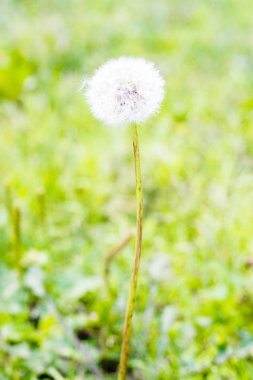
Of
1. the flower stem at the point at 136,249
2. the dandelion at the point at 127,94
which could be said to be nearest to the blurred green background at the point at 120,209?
the flower stem at the point at 136,249

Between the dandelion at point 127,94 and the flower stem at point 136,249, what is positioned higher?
the dandelion at point 127,94

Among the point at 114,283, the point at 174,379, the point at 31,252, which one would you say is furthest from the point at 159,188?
the point at 174,379

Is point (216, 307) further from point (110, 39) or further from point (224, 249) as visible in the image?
point (110, 39)

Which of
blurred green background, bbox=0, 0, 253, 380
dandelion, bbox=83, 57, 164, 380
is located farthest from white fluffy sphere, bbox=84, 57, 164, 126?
blurred green background, bbox=0, 0, 253, 380

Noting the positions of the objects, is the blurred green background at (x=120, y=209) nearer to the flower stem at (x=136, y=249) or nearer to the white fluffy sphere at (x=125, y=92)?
the flower stem at (x=136, y=249)

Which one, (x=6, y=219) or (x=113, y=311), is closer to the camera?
(x=113, y=311)

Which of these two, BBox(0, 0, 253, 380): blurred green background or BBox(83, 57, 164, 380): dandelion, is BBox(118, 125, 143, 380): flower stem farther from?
BBox(0, 0, 253, 380): blurred green background

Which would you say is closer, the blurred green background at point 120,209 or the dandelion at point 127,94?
the dandelion at point 127,94
